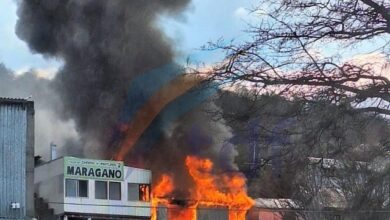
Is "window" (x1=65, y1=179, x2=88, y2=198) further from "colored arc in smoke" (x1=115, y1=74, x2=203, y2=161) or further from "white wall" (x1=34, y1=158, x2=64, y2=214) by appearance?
"colored arc in smoke" (x1=115, y1=74, x2=203, y2=161)

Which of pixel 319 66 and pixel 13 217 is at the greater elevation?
pixel 319 66

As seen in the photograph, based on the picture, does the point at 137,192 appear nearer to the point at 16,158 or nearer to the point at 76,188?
the point at 76,188

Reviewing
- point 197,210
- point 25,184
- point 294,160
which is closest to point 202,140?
point 197,210

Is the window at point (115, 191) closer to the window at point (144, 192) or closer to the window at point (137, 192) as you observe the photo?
the window at point (137, 192)

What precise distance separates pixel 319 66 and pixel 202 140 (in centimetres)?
2823

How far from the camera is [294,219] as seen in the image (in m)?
38.4

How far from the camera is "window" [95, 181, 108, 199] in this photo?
41.7m

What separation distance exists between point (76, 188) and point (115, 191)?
8.87 ft

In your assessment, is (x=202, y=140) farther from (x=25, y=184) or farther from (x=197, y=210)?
(x=25, y=184)

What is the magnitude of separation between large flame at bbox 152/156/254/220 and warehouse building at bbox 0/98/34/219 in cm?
1096

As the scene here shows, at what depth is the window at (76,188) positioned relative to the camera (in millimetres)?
40325

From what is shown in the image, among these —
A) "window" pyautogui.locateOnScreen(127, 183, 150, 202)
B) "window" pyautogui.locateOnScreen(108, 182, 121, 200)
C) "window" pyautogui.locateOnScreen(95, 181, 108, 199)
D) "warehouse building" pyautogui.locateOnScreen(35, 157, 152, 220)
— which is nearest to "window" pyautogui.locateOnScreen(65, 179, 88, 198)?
"warehouse building" pyautogui.locateOnScreen(35, 157, 152, 220)

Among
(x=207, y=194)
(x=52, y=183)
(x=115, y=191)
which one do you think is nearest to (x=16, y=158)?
(x=207, y=194)

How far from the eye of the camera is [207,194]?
1496 inches
